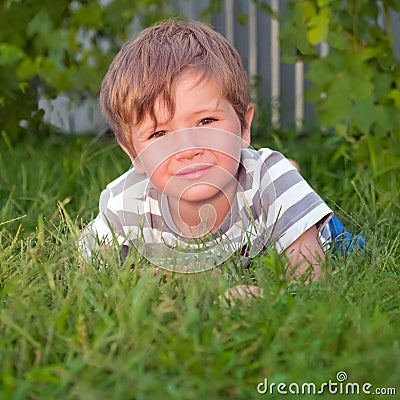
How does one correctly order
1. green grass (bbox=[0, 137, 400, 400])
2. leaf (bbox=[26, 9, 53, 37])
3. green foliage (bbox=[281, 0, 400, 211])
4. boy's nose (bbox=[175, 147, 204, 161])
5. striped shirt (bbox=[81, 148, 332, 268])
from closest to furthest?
1. green grass (bbox=[0, 137, 400, 400])
2. boy's nose (bbox=[175, 147, 204, 161])
3. striped shirt (bbox=[81, 148, 332, 268])
4. green foliage (bbox=[281, 0, 400, 211])
5. leaf (bbox=[26, 9, 53, 37])

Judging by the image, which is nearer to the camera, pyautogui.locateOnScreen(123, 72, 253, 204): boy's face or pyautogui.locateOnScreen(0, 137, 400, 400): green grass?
pyautogui.locateOnScreen(0, 137, 400, 400): green grass

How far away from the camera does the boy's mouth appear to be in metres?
1.94

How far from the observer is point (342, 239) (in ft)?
6.66

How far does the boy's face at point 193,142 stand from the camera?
1913 millimetres

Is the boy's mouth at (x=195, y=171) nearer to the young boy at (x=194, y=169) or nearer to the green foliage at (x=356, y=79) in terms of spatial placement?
the young boy at (x=194, y=169)

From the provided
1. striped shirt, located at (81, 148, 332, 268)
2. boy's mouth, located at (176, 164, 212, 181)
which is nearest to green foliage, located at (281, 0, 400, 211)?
striped shirt, located at (81, 148, 332, 268)

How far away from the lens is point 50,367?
1248 millimetres

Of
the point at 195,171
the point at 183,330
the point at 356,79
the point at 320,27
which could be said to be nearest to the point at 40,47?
the point at 320,27

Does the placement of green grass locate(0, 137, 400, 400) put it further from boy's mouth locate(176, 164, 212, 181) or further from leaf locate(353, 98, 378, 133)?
leaf locate(353, 98, 378, 133)

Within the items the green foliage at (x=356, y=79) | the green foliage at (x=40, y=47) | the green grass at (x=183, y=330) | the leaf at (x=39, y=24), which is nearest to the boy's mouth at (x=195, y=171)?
the green grass at (x=183, y=330)

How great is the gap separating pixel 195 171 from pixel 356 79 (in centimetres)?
87

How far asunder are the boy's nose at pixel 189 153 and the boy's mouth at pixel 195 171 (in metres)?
0.03

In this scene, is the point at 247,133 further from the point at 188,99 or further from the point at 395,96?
the point at 395,96

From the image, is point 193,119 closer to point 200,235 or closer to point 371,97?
point 200,235
